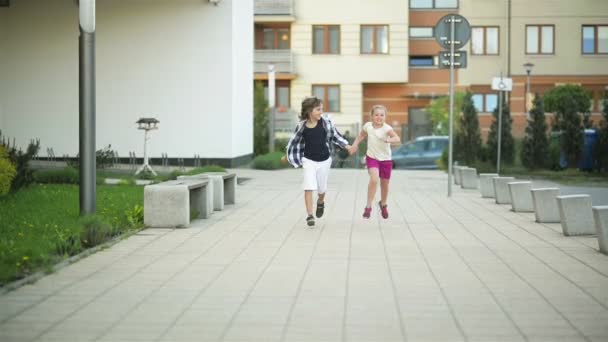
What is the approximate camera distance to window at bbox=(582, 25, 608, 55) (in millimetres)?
50656

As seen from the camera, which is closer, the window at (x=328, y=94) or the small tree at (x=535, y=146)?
the small tree at (x=535, y=146)

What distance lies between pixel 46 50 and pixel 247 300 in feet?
68.6

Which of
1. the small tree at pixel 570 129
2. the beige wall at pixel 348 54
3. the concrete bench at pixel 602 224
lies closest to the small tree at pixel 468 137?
the small tree at pixel 570 129

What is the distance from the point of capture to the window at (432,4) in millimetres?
50344

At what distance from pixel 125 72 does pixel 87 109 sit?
50.6 feet

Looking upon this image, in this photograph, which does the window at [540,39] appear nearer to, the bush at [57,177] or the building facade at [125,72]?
the building facade at [125,72]

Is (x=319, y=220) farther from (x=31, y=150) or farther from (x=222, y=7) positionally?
(x=222, y=7)

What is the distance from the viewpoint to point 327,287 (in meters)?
7.61

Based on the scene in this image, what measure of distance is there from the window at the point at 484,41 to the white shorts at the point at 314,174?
127ft

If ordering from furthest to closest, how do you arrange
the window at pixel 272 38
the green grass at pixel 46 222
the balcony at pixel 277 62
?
the window at pixel 272 38
the balcony at pixel 277 62
the green grass at pixel 46 222

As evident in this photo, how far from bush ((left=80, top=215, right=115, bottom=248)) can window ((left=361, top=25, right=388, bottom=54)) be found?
38.4 meters

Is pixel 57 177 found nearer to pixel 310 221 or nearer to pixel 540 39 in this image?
pixel 310 221

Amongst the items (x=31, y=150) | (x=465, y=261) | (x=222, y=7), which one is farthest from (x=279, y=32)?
(x=465, y=261)

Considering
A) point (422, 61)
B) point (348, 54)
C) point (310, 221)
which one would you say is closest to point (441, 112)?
point (348, 54)
